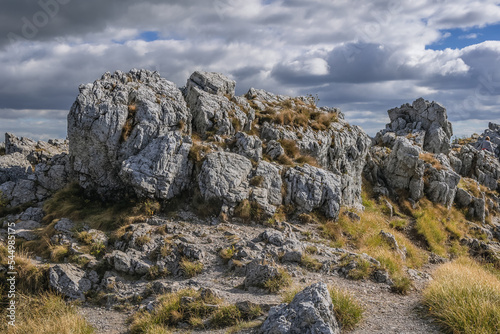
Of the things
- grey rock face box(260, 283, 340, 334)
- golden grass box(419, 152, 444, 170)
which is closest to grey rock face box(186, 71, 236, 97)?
grey rock face box(260, 283, 340, 334)

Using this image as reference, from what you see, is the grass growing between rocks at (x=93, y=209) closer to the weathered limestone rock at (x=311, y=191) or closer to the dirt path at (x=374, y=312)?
the dirt path at (x=374, y=312)

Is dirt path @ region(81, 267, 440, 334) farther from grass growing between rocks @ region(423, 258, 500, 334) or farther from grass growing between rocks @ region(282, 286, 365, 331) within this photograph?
grass growing between rocks @ region(423, 258, 500, 334)

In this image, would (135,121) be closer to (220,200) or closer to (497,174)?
(220,200)

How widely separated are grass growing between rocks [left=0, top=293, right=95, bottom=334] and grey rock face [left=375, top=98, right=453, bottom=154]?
131 ft

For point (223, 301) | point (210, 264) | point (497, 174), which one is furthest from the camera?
point (497, 174)

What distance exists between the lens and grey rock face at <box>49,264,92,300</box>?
13852 millimetres

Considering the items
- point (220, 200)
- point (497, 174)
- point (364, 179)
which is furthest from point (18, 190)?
point (497, 174)

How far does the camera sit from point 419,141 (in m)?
46.9

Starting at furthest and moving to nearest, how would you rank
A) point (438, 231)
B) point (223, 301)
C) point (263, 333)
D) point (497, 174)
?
point (497, 174), point (438, 231), point (223, 301), point (263, 333)

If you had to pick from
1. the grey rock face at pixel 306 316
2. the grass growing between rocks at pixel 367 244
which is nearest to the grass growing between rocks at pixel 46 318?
the grey rock face at pixel 306 316

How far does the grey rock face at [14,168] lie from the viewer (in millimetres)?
24797

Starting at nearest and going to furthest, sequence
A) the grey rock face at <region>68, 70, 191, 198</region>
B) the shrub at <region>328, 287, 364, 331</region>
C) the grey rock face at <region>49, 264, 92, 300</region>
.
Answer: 1. the shrub at <region>328, 287, 364, 331</region>
2. the grey rock face at <region>49, 264, 92, 300</region>
3. the grey rock face at <region>68, 70, 191, 198</region>

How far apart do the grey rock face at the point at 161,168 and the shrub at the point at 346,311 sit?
11.4m

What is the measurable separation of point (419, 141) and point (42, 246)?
153ft
